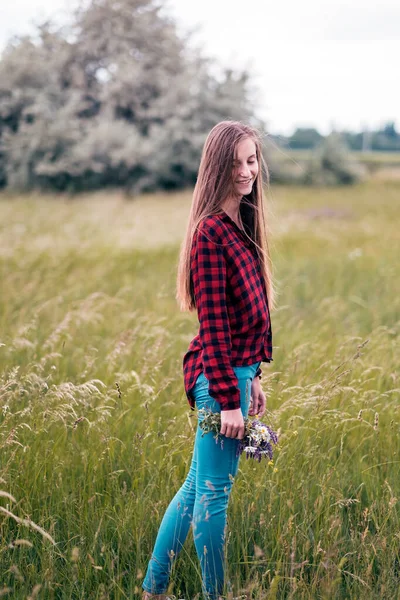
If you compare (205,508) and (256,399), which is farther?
(256,399)

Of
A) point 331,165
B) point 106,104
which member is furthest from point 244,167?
point 331,165

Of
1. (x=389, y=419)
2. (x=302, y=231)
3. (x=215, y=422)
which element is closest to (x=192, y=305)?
(x=215, y=422)

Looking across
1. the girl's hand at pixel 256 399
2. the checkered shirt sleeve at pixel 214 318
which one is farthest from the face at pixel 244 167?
the girl's hand at pixel 256 399

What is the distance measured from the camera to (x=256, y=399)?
2.59 m

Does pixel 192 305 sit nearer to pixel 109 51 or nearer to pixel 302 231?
pixel 302 231

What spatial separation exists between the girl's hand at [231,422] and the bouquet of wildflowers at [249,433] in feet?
0.12

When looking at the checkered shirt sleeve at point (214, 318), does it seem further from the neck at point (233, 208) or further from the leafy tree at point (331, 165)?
the leafy tree at point (331, 165)

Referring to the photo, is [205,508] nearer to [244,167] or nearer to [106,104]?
[244,167]

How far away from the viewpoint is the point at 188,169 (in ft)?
84.9

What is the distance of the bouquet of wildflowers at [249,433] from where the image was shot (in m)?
2.19

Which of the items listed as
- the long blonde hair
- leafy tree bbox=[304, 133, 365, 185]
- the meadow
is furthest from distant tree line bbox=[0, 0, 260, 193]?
the long blonde hair

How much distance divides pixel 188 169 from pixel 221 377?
80.0 feet

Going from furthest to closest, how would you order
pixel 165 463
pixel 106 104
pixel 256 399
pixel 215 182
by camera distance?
pixel 106 104
pixel 165 463
pixel 256 399
pixel 215 182

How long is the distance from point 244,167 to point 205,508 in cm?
123
